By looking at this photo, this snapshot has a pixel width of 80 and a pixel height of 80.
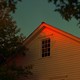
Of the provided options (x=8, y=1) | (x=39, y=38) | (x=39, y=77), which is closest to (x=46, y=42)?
(x=39, y=38)

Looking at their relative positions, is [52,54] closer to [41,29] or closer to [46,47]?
[46,47]

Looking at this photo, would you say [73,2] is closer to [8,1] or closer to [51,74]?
[8,1]

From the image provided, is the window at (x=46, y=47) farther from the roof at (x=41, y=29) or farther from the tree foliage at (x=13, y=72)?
the tree foliage at (x=13, y=72)

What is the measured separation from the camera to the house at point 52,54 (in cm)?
2995

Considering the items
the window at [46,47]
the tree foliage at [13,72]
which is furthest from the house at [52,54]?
the tree foliage at [13,72]

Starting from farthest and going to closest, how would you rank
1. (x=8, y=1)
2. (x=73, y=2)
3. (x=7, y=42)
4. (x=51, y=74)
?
(x=7, y=42) < (x=51, y=74) < (x=8, y=1) < (x=73, y=2)

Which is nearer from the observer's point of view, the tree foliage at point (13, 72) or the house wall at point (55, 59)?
the tree foliage at point (13, 72)

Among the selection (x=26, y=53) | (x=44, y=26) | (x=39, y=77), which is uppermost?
(x=44, y=26)

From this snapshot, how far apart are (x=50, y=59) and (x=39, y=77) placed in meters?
1.80

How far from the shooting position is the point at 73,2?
907 inches

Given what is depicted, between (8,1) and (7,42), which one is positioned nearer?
(8,1)

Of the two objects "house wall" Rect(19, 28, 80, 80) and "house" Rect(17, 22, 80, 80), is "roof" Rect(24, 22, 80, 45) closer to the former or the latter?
"house" Rect(17, 22, 80, 80)

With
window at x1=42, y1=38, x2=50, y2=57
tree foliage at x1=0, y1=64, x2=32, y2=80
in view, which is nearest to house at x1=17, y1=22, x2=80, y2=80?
window at x1=42, y1=38, x2=50, y2=57

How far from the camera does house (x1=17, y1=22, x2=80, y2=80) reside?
2995 cm
